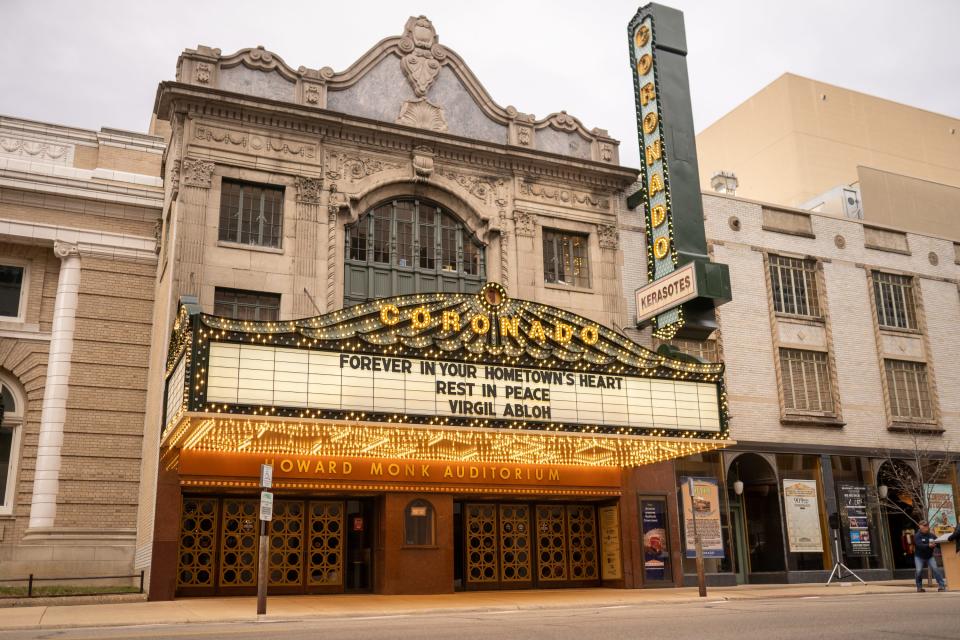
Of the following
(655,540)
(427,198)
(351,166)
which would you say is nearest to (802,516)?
(655,540)

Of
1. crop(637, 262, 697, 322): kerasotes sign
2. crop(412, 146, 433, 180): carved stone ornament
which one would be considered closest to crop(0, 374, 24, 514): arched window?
crop(412, 146, 433, 180): carved stone ornament

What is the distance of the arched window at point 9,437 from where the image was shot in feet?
79.0

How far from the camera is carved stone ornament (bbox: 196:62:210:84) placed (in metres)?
24.3

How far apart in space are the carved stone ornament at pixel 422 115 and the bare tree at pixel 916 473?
1844 cm

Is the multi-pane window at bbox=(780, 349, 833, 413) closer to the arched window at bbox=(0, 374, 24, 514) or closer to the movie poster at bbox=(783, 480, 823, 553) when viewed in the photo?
the movie poster at bbox=(783, 480, 823, 553)

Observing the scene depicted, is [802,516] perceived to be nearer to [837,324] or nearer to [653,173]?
[837,324]

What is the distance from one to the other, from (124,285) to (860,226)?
83.8ft

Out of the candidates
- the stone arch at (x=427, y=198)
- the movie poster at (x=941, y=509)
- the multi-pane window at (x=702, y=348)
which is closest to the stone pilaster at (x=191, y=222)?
the stone arch at (x=427, y=198)

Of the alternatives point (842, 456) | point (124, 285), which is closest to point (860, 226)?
point (842, 456)

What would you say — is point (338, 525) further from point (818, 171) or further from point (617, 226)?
point (818, 171)

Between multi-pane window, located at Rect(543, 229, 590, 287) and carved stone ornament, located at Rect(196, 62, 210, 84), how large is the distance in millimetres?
10681

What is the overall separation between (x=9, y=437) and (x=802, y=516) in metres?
23.6

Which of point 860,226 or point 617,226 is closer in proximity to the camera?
point 617,226

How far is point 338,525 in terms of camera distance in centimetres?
2458
